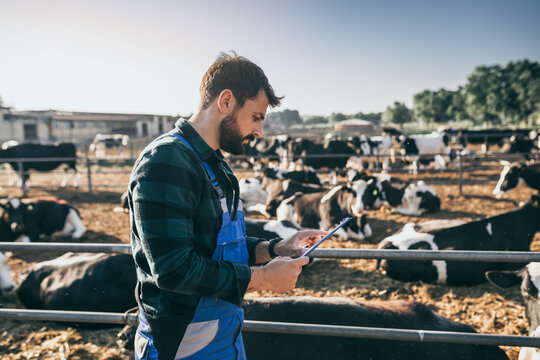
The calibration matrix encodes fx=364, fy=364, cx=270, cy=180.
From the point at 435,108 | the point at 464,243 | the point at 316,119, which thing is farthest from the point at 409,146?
the point at 435,108

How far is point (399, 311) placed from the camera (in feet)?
9.18

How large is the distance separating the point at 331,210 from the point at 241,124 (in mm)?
6488

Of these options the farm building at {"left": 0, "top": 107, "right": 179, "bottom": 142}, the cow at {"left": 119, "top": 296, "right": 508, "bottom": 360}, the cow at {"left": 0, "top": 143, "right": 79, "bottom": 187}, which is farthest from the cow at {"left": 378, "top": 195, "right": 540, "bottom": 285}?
the farm building at {"left": 0, "top": 107, "right": 179, "bottom": 142}

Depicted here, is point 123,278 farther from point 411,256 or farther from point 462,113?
point 462,113

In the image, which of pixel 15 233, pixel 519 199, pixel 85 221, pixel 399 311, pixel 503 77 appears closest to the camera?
pixel 399 311

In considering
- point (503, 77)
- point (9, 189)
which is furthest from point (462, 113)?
point (9, 189)

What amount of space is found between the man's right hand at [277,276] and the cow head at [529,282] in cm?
264

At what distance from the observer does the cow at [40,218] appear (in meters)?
7.02

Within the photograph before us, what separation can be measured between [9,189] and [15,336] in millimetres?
13601

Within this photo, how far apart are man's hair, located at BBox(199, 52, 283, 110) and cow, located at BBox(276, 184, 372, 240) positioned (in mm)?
5944

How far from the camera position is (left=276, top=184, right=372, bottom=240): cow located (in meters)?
7.03

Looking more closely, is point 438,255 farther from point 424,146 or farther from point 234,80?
point 424,146

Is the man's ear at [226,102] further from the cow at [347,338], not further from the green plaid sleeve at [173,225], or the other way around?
the cow at [347,338]

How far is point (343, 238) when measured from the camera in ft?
22.8
